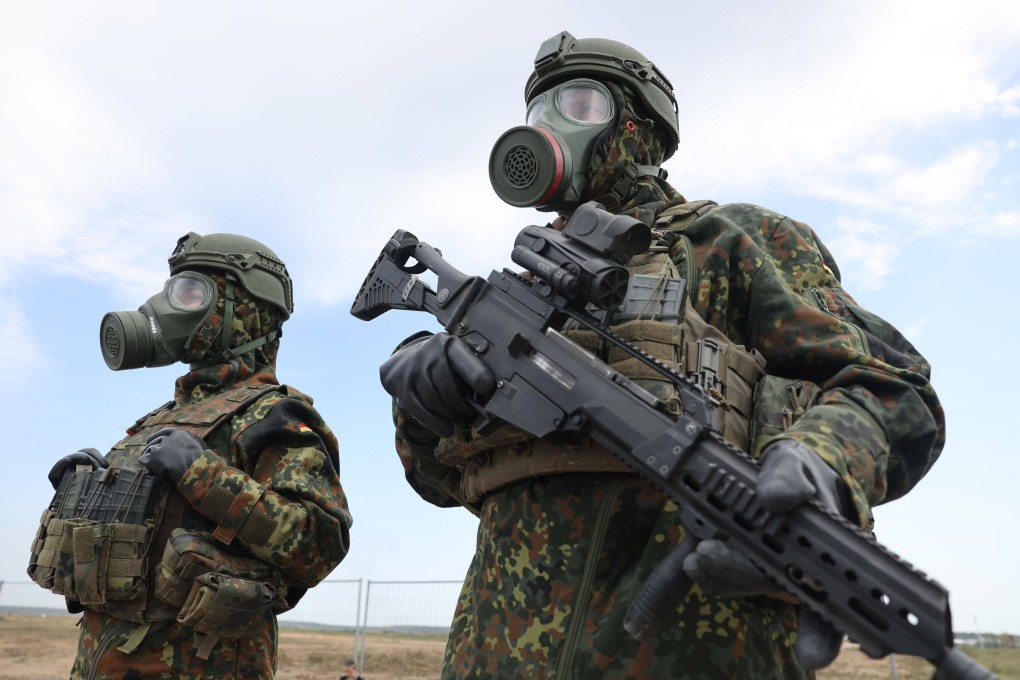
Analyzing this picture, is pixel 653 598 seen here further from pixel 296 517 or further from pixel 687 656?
pixel 296 517

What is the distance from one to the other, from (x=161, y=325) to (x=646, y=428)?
4220 mm

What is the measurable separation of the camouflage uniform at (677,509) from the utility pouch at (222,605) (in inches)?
87.6

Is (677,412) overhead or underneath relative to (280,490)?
overhead

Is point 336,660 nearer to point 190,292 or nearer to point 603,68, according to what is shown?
point 190,292

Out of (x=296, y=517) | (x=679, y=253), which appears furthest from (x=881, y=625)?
(x=296, y=517)

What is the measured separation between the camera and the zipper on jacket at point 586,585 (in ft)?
7.55

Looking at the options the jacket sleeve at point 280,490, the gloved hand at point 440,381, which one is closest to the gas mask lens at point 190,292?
the jacket sleeve at point 280,490

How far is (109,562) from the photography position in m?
4.73

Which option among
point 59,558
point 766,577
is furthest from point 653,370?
point 59,558

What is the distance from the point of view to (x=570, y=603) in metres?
2.36

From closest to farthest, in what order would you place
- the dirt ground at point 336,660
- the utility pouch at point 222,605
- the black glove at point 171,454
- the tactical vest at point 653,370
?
the tactical vest at point 653,370, the utility pouch at point 222,605, the black glove at point 171,454, the dirt ground at point 336,660

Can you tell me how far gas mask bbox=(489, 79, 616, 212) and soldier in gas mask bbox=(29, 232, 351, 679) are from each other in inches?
102

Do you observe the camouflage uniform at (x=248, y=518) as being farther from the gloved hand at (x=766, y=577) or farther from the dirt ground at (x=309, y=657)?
the dirt ground at (x=309, y=657)

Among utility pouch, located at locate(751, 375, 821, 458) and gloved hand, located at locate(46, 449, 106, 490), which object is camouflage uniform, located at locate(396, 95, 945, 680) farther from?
gloved hand, located at locate(46, 449, 106, 490)
